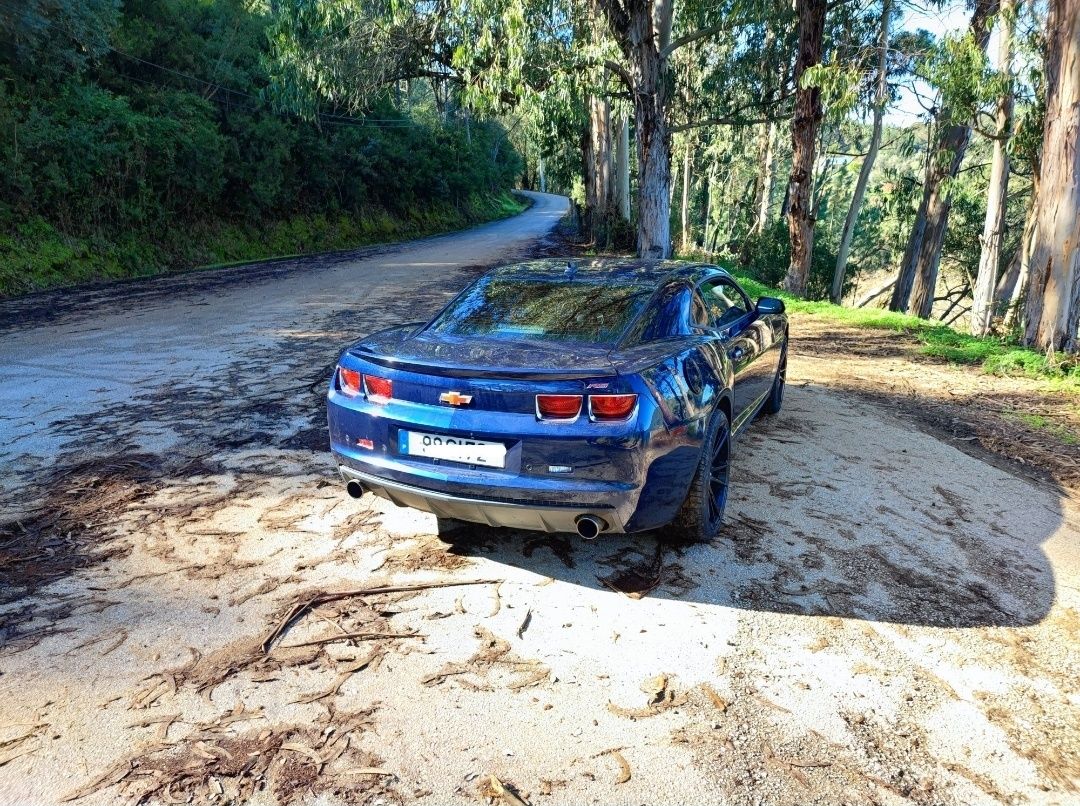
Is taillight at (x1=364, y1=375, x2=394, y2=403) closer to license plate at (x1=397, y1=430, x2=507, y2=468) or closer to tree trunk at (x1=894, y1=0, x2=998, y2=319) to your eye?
license plate at (x1=397, y1=430, x2=507, y2=468)

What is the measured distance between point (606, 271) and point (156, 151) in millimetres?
18388

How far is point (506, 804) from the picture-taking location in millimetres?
2299

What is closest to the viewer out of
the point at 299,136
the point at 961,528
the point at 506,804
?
the point at 506,804

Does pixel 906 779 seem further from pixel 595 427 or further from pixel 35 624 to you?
pixel 35 624

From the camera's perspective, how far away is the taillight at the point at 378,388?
141 inches

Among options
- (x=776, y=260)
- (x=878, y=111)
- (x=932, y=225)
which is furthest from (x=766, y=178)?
(x=878, y=111)

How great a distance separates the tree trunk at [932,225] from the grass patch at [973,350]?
571 cm

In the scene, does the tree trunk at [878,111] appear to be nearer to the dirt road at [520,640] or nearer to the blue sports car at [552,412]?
the dirt road at [520,640]

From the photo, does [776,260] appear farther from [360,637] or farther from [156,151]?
[360,637]

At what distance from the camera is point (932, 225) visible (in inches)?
724

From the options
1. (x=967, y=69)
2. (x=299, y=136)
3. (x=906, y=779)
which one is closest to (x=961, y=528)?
(x=906, y=779)

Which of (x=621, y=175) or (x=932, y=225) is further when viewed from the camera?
(x=621, y=175)

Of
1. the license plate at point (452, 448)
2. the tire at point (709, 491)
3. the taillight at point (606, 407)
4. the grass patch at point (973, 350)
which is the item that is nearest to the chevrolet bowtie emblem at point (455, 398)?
the license plate at point (452, 448)

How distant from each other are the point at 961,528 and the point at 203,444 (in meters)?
5.09
